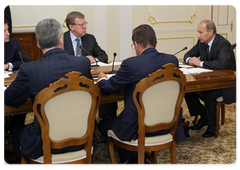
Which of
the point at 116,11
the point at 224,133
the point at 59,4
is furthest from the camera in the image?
the point at 116,11

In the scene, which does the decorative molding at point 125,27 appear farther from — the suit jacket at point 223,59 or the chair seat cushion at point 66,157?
the chair seat cushion at point 66,157

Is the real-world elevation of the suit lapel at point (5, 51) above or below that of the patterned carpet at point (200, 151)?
above

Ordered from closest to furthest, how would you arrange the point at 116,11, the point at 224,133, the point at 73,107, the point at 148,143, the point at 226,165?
the point at 73,107 < the point at 148,143 < the point at 226,165 < the point at 224,133 < the point at 116,11

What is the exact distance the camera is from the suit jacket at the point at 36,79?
80.7 inches

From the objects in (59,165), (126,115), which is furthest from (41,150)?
(126,115)

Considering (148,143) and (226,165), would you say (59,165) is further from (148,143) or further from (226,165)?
(226,165)

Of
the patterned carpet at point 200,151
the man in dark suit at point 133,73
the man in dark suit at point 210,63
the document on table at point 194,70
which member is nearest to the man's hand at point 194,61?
the man in dark suit at point 210,63

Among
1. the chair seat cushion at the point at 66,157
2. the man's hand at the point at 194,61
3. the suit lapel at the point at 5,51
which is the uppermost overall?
the suit lapel at the point at 5,51

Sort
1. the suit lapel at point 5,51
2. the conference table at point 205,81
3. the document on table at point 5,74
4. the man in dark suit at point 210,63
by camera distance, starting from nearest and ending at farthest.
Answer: the conference table at point 205,81, the document on table at point 5,74, the man in dark suit at point 210,63, the suit lapel at point 5,51

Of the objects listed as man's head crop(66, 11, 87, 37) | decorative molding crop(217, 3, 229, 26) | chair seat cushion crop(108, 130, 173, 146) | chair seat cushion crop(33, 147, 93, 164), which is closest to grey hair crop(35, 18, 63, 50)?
chair seat cushion crop(33, 147, 93, 164)

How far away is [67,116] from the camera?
6.91 ft

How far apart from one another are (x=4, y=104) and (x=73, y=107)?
51 centimetres

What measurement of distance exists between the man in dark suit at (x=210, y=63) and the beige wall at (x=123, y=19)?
2.61m

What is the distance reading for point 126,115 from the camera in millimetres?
2447
